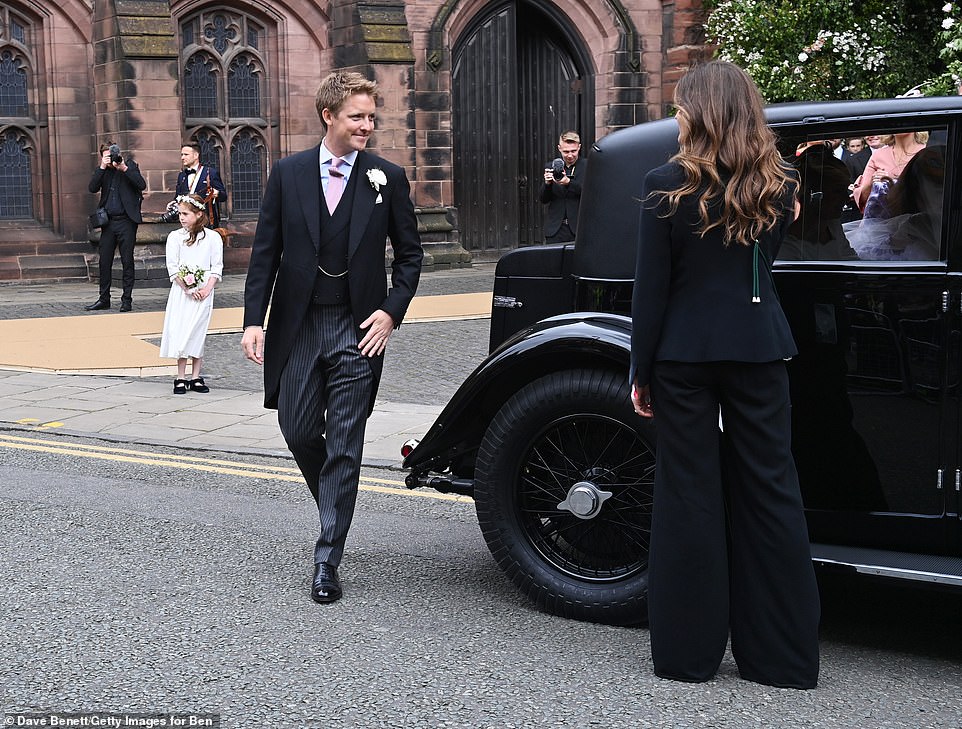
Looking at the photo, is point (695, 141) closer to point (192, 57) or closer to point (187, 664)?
point (187, 664)

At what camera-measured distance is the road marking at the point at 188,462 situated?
736cm

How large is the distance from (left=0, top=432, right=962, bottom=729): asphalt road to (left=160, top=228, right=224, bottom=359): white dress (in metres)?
3.81

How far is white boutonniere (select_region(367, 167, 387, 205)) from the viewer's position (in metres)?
5.34

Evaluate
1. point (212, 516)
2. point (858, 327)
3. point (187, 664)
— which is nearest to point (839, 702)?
point (858, 327)

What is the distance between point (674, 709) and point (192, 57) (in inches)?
733

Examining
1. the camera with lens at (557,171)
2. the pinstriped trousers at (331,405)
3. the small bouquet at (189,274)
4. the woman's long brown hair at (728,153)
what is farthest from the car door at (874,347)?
the camera with lens at (557,171)

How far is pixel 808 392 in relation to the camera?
4551mm

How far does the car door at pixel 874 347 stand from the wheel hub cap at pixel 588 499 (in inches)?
27.3

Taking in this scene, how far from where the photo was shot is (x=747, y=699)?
13.5ft

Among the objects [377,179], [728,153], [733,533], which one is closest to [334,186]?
[377,179]

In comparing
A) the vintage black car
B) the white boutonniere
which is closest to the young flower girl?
the white boutonniere

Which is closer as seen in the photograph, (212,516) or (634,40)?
(212,516)

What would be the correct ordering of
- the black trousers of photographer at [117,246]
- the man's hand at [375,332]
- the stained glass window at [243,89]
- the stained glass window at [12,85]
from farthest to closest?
the stained glass window at [243,89] → the stained glass window at [12,85] → the black trousers of photographer at [117,246] → the man's hand at [375,332]

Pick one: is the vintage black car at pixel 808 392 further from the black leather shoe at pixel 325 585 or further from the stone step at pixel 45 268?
the stone step at pixel 45 268
